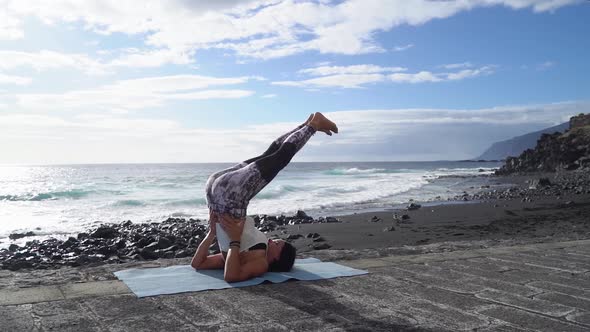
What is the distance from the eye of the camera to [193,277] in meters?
3.66

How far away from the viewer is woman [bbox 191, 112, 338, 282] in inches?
147

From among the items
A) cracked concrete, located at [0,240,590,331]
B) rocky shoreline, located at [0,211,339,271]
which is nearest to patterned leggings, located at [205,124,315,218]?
cracked concrete, located at [0,240,590,331]

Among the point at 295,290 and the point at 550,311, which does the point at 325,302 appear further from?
the point at 550,311

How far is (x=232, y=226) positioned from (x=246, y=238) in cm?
16

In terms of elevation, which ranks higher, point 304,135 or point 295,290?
point 304,135

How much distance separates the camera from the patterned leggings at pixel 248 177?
377 cm

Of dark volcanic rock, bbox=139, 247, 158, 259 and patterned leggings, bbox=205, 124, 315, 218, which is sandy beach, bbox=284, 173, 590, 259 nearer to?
dark volcanic rock, bbox=139, 247, 158, 259

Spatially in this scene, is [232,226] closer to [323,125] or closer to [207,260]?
[207,260]

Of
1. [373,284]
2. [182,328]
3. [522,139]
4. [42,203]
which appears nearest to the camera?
[182,328]

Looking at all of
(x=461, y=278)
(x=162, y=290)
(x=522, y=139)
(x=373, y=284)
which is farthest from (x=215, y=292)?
(x=522, y=139)

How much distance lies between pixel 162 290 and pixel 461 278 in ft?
7.28

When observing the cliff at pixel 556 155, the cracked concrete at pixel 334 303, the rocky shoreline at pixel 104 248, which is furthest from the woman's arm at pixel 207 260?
the cliff at pixel 556 155

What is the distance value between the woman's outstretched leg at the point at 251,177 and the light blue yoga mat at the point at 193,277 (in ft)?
1.75

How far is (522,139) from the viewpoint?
597ft
